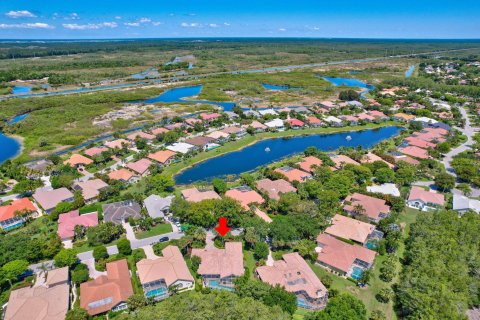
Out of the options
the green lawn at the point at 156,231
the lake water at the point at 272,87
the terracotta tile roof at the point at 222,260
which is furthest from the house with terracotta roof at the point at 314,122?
the terracotta tile roof at the point at 222,260

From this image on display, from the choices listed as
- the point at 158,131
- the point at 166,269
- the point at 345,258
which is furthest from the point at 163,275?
the point at 158,131

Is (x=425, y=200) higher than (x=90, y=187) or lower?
lower

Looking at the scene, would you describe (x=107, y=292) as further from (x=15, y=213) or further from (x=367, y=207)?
(x=367, y=207)

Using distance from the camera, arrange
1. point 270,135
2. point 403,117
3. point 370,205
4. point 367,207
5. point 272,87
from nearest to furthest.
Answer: point 367,207 → point 370,205 → point 270,135 → point 403,117 → point 272,87

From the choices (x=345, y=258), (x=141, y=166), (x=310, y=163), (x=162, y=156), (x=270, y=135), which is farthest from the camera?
(x=270, y=135)

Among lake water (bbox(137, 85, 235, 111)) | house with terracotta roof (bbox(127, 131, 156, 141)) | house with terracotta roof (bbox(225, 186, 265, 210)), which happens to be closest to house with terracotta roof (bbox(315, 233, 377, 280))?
house with terracotta roof (bbox(225, 186, 265, 210))

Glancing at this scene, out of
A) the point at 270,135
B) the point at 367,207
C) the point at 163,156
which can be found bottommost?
the point at 367,207

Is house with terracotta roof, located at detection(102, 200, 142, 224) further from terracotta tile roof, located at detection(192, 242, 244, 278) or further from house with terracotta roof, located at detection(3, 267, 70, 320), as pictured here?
terracotta tile roof, located at detection(192, 242, 244, 278)

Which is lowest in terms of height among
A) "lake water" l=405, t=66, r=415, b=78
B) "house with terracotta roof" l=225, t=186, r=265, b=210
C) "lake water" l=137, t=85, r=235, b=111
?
"house with terracotta roof" l=225, t=186, r=265, b=210
